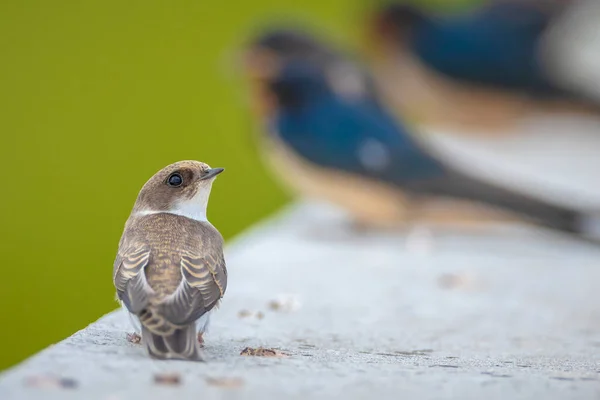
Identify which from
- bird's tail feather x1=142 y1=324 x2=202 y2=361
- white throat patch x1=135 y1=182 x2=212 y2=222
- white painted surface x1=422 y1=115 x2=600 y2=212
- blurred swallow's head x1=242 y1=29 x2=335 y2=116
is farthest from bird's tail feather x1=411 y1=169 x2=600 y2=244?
bird's tail feather x1=142 y1=324 x2=202 y2=361

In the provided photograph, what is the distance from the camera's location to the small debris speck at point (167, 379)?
2168mm

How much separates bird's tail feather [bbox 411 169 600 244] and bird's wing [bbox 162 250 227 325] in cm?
306

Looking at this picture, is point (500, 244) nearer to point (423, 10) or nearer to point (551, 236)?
point (551, 236)

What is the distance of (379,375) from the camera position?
2.39m

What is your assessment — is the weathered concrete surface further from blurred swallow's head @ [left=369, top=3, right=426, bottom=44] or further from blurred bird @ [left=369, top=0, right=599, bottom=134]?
blurred swallow's head @ [left=369, top=3, right=426, bottom=44]

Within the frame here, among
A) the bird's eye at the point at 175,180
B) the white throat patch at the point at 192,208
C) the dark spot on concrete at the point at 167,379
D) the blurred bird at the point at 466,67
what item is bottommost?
the dark spot on concrete at the point at 167,379

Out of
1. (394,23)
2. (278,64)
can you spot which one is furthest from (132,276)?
(394,23)

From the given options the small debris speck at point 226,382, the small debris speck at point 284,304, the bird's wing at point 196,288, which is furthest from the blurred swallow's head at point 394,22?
the small debris speck at point 226,382

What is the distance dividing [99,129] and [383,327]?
9776 mm

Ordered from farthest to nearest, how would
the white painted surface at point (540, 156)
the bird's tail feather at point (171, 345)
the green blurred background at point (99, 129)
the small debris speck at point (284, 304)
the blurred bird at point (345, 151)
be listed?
the green blurred background at point (99, 129), the white painted surface at point (540, 156), the blurred bird at point (345, 151), the small debris speck at point (284, 304), the bird's tail feather at point (171, 345)

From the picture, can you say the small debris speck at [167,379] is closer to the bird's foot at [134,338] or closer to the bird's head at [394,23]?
the bird's foot at [134,338]

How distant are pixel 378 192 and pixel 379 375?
3918 mm

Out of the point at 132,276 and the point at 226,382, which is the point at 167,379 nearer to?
the point at 226,382

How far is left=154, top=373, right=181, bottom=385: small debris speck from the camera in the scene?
2.17 meters
